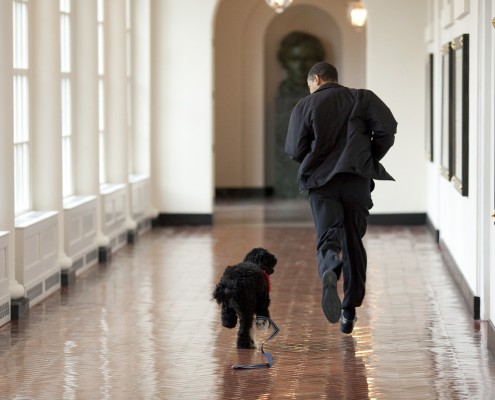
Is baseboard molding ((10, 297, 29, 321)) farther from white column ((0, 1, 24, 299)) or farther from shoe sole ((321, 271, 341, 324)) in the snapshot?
shoe sole ((321, 271, 341, 324))

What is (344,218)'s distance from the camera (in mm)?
7559

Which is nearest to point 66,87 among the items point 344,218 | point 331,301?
point 344,218

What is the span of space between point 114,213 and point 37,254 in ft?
12.0

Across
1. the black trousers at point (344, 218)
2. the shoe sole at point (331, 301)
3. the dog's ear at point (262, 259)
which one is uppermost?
the black trousers at point (344, 218)

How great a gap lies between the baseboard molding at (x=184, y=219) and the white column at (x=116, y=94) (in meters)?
2.31

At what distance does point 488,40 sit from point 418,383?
9.71ft

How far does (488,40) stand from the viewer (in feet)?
27.0

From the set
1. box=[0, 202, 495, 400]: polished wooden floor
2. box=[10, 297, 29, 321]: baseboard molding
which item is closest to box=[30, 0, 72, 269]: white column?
box=[0, 202, 495, 400]: polished wooden floor

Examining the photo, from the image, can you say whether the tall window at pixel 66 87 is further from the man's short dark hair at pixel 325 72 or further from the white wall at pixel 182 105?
the man's short dark hair at pixel 325 72

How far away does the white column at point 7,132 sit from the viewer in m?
8.52

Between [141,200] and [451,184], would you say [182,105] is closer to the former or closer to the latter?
[141,200]

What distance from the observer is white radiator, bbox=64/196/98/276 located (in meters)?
10.9

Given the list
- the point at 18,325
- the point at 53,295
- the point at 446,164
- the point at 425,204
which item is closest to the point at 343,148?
the point at 18,325

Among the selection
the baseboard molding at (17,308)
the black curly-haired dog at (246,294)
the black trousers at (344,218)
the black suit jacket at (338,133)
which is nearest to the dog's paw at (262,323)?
the black curly-haired dog at (246,294)
